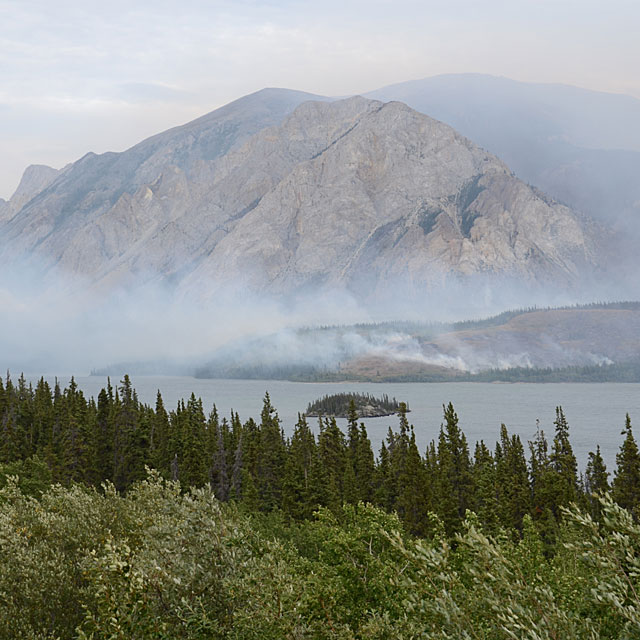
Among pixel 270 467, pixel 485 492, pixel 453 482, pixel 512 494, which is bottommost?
pixel 453 482

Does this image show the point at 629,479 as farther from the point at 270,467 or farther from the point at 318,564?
the point at 318,564

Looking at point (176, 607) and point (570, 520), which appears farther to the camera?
point (176, 607)

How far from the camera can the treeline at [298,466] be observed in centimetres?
8156

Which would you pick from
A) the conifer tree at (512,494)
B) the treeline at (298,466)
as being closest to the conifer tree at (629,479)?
the treeline at (298,466)

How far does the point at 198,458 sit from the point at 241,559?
269 feet

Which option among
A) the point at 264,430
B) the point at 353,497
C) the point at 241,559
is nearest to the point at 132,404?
the point at 264,430

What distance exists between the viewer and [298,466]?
98875 millimetres

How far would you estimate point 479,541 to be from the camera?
43.8 feet

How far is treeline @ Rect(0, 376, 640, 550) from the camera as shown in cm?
8156

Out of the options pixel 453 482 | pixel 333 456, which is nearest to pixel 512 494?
pixel 453 482

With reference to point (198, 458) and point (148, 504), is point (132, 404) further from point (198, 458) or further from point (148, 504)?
point (148, 504)

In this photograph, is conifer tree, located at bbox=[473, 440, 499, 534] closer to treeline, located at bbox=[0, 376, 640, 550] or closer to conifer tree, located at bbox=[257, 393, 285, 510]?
treeline, located at bbox=[0, 376, 640, 550]

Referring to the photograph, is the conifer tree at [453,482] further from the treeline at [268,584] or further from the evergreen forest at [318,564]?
the treeline at [268,584]

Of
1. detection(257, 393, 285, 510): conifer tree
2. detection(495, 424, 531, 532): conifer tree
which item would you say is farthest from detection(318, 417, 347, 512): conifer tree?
detection(495, 424, 531, 532): conifer tree
